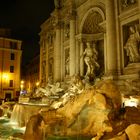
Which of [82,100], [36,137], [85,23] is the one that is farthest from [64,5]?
[36,137]

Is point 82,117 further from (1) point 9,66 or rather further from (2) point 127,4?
(1) point 9,66

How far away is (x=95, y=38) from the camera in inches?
819

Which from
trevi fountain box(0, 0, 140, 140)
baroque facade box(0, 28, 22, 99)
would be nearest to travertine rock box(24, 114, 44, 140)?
trevi fountain box(0, 0, 140, 140)

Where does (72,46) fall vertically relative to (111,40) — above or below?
above

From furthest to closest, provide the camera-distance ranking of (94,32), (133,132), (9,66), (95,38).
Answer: (9,66)
(94,32)
(95,38)
(133,132)

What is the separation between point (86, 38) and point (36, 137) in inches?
512

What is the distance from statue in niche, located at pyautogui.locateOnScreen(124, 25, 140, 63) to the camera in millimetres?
15180

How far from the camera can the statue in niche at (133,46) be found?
1518cm

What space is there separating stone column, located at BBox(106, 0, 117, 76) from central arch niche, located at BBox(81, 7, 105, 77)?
2.93 metres

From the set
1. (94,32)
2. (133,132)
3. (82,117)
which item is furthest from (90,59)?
(133,132)

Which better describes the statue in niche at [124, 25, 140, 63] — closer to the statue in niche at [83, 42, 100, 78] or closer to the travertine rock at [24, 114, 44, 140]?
the statue in niche at [83, 42, 100, 78]

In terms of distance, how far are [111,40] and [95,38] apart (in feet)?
14.9

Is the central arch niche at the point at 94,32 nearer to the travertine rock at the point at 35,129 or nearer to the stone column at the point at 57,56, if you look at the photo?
the stone column at the point at 57,56

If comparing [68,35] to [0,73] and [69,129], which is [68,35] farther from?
[0,73]
